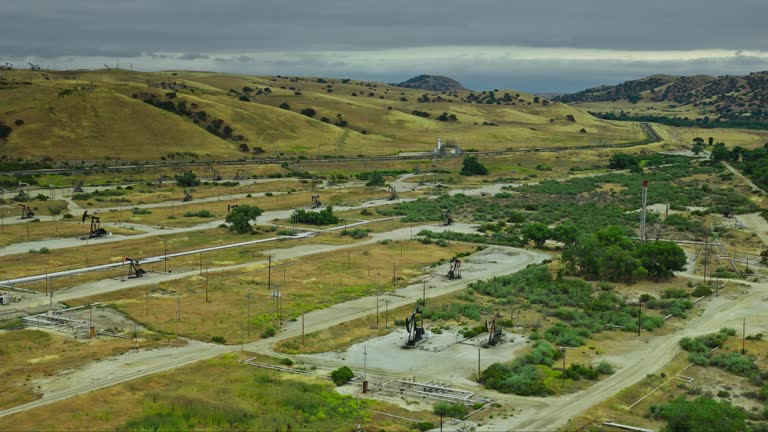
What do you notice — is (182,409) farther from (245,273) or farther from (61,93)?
(61,93)

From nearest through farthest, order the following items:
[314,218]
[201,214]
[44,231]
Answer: [44,231]
[314,218]
[201,214]

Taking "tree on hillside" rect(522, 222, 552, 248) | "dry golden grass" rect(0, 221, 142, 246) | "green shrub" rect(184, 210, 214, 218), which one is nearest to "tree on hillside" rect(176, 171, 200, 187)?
"green shrub" rect(184, 210, 214, 218)

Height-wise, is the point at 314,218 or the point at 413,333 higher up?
the point at 413,333

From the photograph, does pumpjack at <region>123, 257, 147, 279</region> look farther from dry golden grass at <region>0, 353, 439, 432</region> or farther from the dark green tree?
the dark green tree

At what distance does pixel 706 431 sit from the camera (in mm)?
26562

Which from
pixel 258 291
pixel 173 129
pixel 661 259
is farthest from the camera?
pixel 173 129

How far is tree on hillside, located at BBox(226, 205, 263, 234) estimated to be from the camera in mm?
73562

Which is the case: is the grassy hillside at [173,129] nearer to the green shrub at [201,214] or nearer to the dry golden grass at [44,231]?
the green shrub at [201,214]

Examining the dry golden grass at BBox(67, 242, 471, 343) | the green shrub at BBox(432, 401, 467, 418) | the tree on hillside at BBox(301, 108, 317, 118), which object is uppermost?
the tree on hillside at BBox(301, 108, 317, 118)

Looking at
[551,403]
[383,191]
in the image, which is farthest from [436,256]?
[383,191]

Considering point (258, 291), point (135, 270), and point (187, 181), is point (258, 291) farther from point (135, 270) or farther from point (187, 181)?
point (187, 181)

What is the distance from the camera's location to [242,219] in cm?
7362

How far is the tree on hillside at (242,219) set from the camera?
73.6 metres

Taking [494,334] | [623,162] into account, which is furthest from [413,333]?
[623,162]
